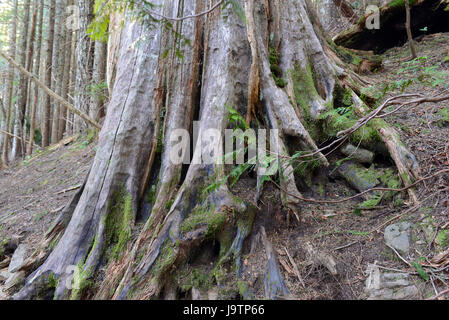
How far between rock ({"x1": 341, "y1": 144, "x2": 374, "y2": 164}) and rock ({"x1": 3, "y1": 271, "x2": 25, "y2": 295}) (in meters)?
3.80

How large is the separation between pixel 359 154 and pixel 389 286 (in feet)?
5.36

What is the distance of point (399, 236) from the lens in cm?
246

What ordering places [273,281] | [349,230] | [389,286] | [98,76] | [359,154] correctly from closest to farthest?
[389,286]
[273,281]
[349,230]
[359,154]
[98,76]

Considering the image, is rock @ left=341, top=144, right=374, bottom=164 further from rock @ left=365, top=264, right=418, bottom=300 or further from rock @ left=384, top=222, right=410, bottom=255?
rock @ left=365, top=264, right=418, bottom=300

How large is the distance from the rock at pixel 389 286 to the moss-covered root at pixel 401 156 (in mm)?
811

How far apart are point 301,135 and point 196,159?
1.25 m

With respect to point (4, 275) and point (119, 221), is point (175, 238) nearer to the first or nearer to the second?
point (119, 221)

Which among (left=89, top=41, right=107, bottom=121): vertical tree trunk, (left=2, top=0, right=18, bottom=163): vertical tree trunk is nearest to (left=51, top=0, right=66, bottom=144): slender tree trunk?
(left=2, top=0, right=18, bottom=163): vertical tree trunk

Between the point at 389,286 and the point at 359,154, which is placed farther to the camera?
the point at 359,154

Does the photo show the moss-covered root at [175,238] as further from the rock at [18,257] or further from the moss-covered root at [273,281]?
the rock at [18,257]

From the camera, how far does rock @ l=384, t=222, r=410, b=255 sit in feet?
7.82

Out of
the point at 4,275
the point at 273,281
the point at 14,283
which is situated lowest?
the point at 4,275

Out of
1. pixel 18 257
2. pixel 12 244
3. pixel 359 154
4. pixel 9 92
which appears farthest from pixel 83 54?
pixel 359 154

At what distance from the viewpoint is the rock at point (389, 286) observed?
6.82ft
